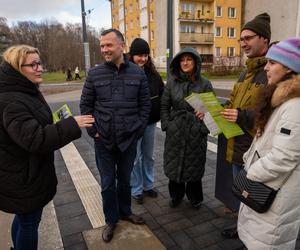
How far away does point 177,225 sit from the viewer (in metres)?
3.25

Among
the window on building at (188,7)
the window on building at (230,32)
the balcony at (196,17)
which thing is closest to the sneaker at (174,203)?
the balcony at (196,17)

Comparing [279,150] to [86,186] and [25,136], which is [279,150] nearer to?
[25,136]

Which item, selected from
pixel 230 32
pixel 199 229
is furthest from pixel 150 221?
pixel 230 32

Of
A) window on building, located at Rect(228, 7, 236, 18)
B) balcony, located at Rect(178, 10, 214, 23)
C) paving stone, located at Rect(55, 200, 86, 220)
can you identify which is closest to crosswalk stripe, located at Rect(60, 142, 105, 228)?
paving stone, located at Rect(55, 200, 86, 220)

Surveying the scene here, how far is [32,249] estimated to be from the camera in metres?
2.37

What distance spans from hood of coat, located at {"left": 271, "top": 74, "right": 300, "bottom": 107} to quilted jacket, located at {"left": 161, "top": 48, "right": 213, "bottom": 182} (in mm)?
1367

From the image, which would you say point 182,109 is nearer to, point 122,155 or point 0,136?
point 122,155

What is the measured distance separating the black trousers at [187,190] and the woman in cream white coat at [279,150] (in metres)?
1.49

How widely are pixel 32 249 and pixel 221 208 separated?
7.25 feet

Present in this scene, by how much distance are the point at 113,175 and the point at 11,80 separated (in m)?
1.41

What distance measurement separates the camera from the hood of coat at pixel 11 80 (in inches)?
79.0

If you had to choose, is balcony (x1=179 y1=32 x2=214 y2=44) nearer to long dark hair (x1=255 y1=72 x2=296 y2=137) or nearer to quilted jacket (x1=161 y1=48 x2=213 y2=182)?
quilted jacket (x1=161 y1=48 x2=213 y2=182)

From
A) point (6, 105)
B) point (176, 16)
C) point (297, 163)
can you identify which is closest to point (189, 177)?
point (297, 163)


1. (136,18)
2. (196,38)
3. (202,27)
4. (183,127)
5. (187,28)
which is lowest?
(183,127)
